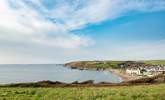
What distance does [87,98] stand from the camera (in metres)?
23.0

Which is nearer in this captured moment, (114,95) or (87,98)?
(87,98)

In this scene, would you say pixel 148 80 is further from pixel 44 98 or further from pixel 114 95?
pixel 44 98

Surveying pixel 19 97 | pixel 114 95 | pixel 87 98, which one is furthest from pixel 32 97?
pixel 114 95

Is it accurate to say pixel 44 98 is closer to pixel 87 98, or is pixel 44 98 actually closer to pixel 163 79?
pixel 87 98

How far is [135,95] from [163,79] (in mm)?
27541

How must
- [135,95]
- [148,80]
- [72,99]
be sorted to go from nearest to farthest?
1. [72,99]
2. [135,95]
3. [148,80]

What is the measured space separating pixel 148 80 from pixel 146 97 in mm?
26526

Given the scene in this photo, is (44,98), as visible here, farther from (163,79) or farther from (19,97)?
(163,79)

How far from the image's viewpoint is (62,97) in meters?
23.6

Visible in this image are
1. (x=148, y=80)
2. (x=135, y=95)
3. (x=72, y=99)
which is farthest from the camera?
(x=148, y=80)

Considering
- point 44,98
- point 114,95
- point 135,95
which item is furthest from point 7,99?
point 135,95

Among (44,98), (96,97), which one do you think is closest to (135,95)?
(96,97)

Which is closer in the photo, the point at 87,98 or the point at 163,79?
the point at 87,98

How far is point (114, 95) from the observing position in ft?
80.5
